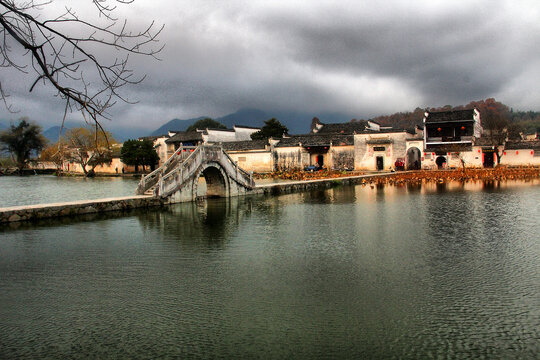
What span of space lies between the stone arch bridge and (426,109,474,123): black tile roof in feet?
95.7

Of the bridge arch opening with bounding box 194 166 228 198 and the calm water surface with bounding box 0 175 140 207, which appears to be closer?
the bridge arch opening with bounding box 194 166 228 198

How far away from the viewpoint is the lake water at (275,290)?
19.1 ft

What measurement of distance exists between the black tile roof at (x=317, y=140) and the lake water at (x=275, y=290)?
112ft

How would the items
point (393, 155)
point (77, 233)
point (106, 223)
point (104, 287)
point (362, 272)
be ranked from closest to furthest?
point (104, 287) → point (362, 272) → point (77, 233) → point (106, 223) → point (393, 155)

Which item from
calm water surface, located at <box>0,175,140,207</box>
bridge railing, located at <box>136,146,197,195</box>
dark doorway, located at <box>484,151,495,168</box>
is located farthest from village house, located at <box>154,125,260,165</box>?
bridge railing, located at <box>136,146,197,195</box>

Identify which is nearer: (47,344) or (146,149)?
(47,344)

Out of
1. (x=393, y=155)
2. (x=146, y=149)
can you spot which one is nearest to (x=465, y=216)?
(x=393, y=155)

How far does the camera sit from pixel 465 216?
15836 mm

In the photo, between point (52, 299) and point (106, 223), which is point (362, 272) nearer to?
point (52, 299)

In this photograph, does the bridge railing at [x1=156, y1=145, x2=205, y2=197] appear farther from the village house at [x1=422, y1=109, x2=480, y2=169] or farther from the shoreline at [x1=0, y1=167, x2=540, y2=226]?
the village house at [x1=422, y1=109, x2=480, y2=169]

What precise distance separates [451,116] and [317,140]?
14.8 metres

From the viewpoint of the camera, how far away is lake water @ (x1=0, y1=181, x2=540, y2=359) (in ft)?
19.1

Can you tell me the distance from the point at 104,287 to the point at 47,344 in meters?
2.30

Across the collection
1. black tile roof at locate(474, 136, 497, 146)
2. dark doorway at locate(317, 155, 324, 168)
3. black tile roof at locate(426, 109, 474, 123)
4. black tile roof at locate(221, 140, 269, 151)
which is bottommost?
dark doorway at locate(317, 155, 324, 168)
